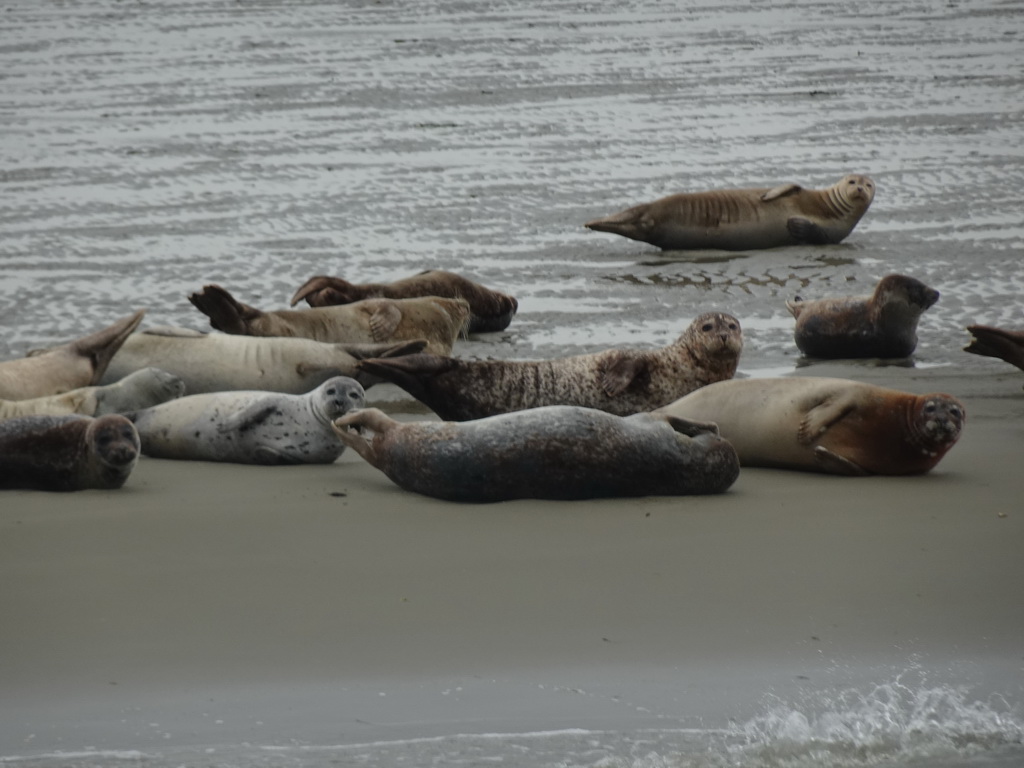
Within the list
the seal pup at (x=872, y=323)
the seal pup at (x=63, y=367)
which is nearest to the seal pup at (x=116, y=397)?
the seal pup at (x=63, y=367)

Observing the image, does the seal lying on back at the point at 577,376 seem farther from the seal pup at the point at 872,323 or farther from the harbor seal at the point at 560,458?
the seal pup at the point at 872,323

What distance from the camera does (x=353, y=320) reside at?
24.3 feet

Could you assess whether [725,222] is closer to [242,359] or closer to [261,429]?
[242,359]

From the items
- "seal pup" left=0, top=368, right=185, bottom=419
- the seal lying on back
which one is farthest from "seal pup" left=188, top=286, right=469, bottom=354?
"seal pup" left=0, top=368, right=185, bottom=419

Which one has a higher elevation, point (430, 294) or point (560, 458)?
point (560, 458)

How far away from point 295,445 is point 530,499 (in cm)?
102

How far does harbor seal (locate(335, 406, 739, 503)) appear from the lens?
15.6ft

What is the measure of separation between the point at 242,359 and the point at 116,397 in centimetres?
80

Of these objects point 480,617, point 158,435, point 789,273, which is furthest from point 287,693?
point 789,273

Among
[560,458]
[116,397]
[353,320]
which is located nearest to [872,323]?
[353,320]

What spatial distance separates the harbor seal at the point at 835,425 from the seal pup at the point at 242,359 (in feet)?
4.90

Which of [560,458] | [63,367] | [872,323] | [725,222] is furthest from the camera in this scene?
[725,222]

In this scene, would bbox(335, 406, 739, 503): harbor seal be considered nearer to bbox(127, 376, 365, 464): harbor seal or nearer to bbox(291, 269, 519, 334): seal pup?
bbox(127, 376, 365, 464): harbor seal

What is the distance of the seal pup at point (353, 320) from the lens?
23.6 feet
